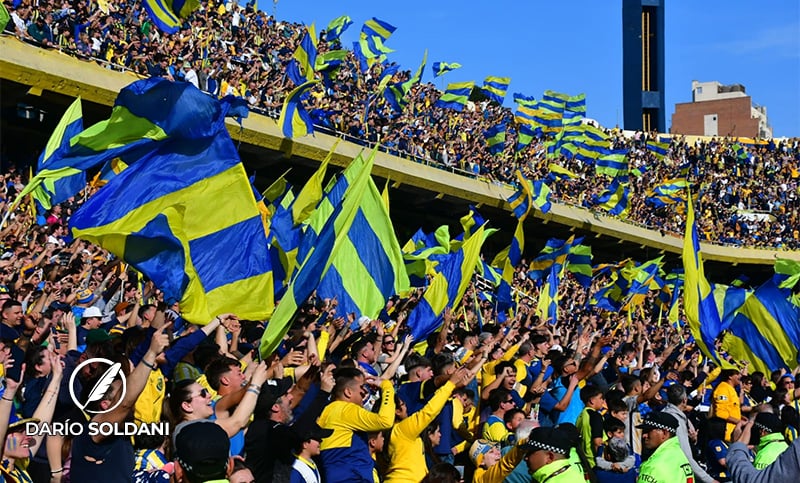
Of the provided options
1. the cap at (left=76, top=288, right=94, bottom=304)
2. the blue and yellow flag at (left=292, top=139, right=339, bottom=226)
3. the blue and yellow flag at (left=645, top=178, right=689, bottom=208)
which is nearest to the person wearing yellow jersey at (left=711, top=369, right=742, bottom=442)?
the blue and yellow flag at (left=292, top=139, right=339, bottom=226)

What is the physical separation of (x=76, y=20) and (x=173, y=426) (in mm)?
13370

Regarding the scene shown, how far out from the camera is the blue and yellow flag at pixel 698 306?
510 inches

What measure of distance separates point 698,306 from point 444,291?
11.6 feet

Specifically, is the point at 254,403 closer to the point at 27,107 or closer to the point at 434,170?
the point at 27,107

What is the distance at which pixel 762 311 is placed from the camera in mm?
14188

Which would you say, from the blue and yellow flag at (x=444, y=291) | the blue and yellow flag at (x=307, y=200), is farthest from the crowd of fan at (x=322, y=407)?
the blue and yellow flag at (x=307, y=200)

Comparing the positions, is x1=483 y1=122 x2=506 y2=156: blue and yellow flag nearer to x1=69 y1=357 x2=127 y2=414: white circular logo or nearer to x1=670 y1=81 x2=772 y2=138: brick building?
x1=69 y1=357 x2=127 y2=414: white circular logo

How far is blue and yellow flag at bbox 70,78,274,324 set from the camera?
7828 mm

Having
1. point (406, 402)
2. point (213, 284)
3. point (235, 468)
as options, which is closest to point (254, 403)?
point (235, 468)

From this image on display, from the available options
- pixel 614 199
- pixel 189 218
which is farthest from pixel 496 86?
pixel 189 218

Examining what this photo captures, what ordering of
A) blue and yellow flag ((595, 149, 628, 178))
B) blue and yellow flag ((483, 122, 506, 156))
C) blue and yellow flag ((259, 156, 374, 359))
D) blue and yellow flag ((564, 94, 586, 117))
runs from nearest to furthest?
blue and yellow flag ((259, 156, 374, 359)) < blue and yellow flag ((483, 122, 506, 156)) < blue and yellow flag ((564, 94, 586, 117)) < blue and yellow flag ((595, 149, 628, 178))

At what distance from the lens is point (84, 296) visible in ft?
32.5

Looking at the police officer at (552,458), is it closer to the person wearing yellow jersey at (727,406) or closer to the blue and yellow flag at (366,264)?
the person wearing yellow jersey at (727,406)

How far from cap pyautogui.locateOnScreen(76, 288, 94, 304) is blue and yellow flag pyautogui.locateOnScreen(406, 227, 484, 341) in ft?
11.1
